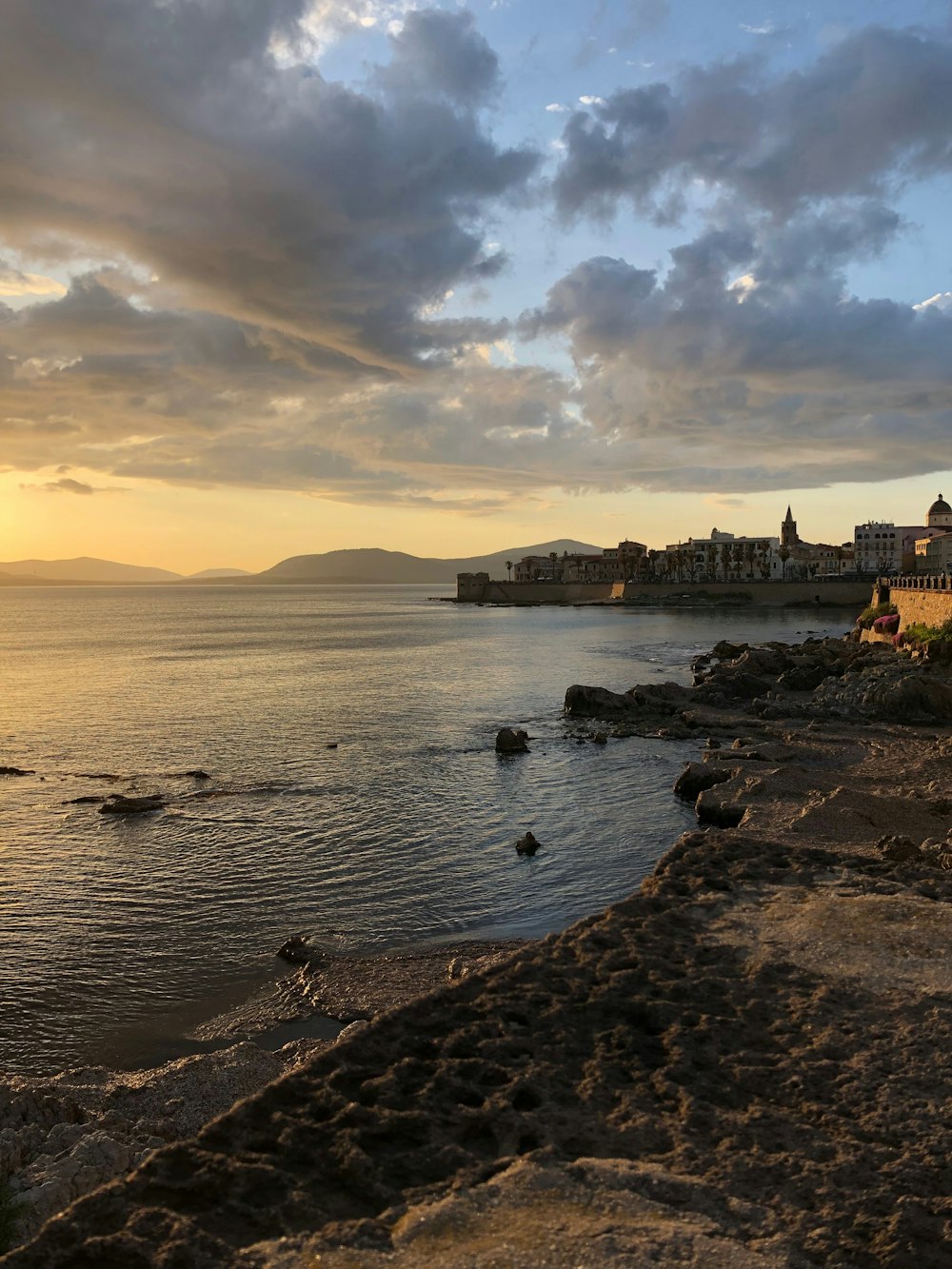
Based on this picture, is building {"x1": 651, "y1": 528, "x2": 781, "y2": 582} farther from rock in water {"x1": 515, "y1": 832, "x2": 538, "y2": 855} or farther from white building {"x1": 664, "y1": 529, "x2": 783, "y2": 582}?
rock in water {"x1": 515, "y1": 832, "x2": 538, "y2": 855}

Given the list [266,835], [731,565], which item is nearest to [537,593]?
[731,565]

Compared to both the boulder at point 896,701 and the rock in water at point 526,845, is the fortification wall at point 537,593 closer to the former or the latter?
the boulder at point 896,701

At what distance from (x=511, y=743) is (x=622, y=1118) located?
23.3m

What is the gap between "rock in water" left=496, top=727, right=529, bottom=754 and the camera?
29297 mm

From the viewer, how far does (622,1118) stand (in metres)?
6.16

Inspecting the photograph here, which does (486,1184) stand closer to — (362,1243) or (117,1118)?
(362,1243)

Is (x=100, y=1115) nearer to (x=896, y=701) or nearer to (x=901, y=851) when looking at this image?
(x=901, y=851)

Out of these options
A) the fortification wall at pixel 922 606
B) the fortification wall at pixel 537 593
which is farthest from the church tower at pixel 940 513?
the fortification wall at pixel 922 606

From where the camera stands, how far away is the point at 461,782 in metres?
25.1

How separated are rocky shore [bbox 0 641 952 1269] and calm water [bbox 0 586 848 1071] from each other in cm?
379

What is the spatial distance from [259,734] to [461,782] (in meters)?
11.8

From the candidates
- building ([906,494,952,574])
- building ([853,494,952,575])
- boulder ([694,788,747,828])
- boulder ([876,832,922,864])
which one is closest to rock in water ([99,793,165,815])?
boulder ([694,788,747,828])

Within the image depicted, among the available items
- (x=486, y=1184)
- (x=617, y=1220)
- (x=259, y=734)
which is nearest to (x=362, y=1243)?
(x=486, y=1184)

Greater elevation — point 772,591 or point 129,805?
point 772,591
